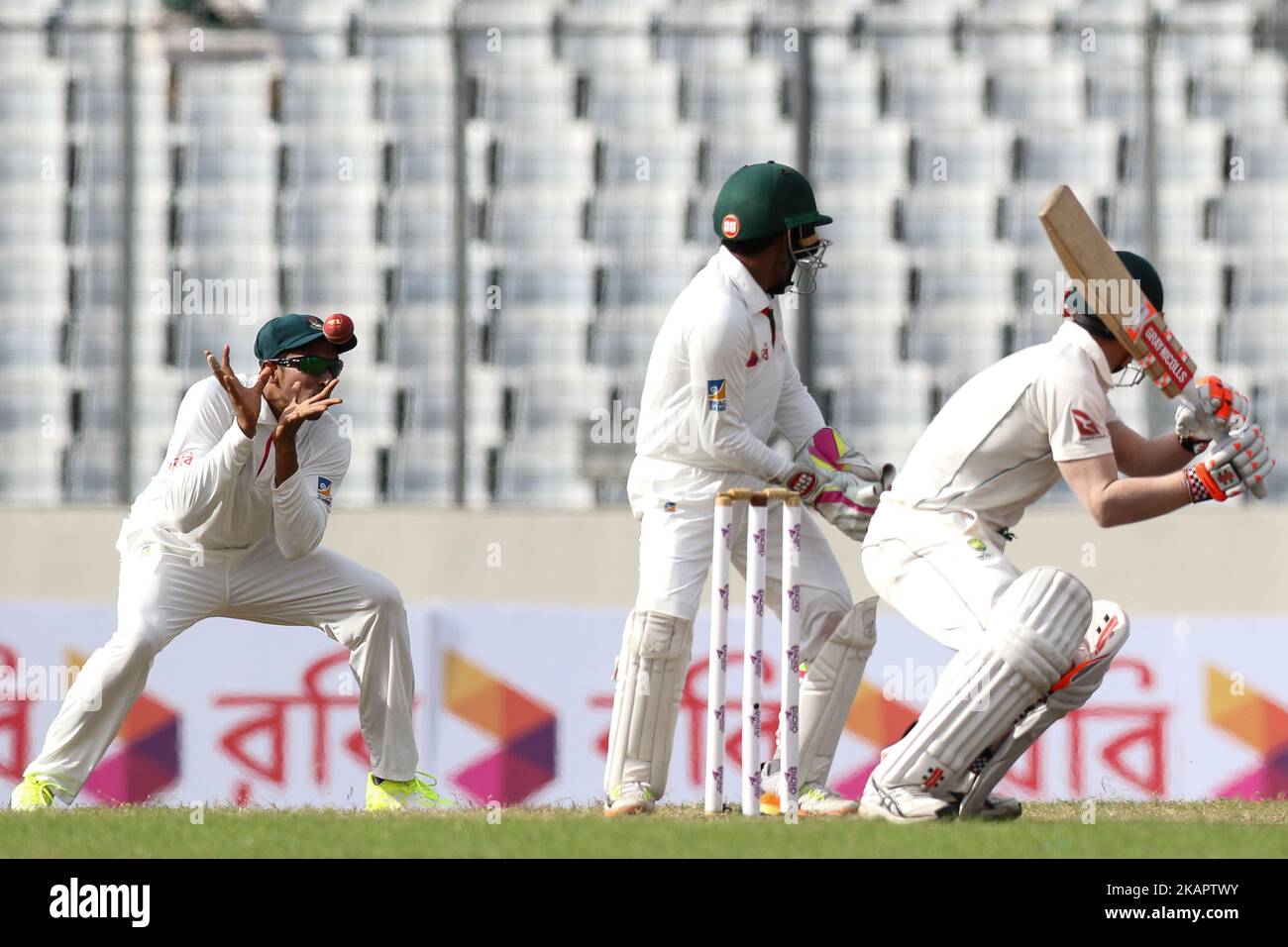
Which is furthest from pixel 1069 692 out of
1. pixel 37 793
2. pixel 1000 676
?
pixel 37 793

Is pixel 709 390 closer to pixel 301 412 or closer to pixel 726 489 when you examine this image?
pixel 726 489

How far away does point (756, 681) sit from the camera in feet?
18.1

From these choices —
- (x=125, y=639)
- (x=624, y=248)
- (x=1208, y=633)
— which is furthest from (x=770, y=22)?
(x=125, y=639)

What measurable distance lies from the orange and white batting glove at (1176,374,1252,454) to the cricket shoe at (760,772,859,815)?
56.6 inches

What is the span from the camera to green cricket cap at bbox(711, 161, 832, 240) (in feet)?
19.8

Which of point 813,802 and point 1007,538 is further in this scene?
point 813,802

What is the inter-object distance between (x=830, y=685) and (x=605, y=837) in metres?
1.26

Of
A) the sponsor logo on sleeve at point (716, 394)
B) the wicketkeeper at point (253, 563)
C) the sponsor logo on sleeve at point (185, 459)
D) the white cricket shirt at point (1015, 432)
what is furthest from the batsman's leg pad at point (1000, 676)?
the sponsor logo on sleeve at point (185, 459)

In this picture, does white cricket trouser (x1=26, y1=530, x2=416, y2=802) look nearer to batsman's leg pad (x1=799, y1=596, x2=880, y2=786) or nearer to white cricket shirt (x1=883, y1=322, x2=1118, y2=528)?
batsman's leg pad (x1=799, y1=596, x2=880, y2=786)

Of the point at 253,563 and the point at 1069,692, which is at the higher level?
the point at 253,563

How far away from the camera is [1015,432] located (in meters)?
5.67

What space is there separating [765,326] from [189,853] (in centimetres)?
236

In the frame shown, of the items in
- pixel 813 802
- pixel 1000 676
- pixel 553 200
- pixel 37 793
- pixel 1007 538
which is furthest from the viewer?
→ pixel 553 200

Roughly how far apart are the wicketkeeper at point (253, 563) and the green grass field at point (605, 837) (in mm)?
693
